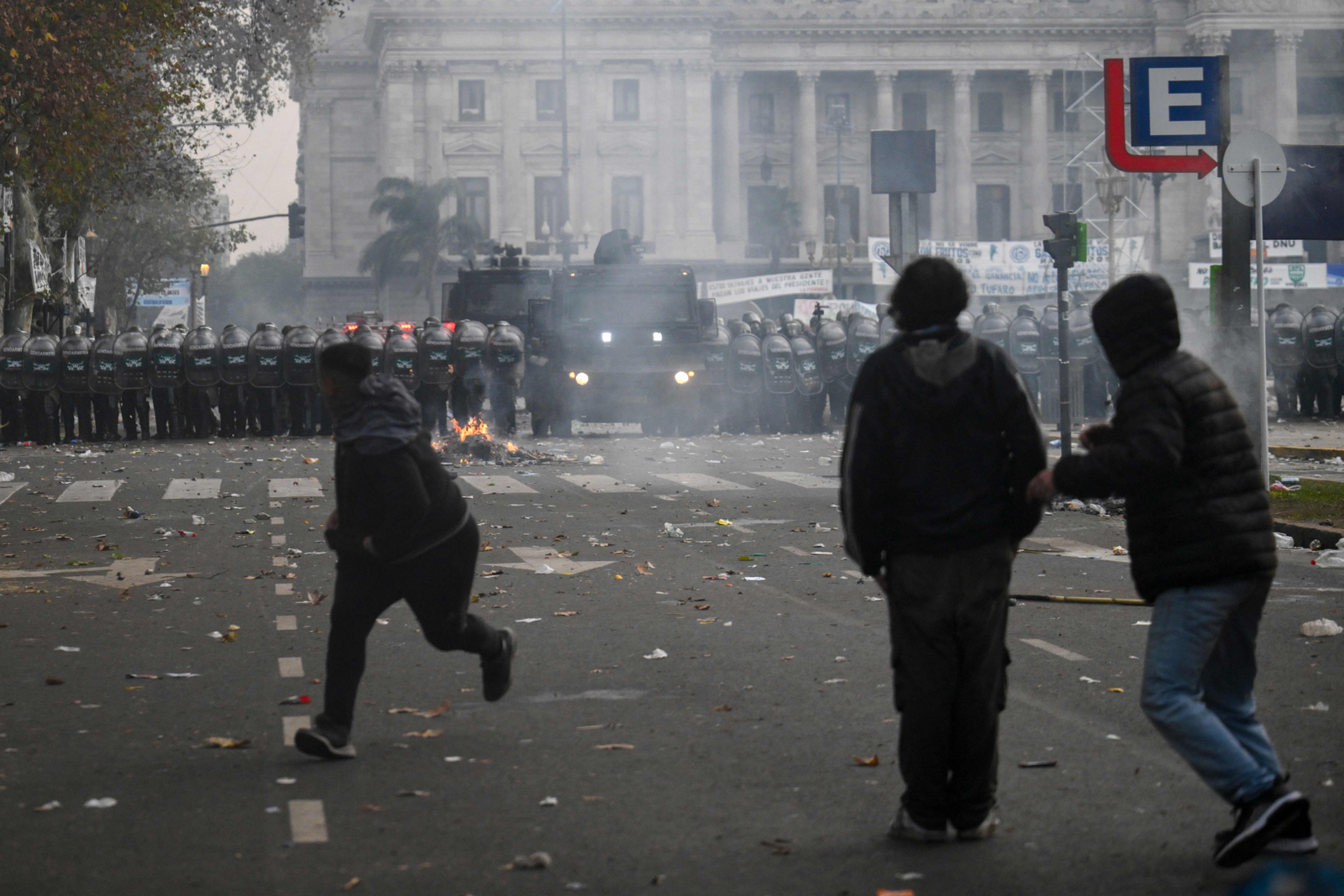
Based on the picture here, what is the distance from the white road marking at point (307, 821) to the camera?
5129 millimetres

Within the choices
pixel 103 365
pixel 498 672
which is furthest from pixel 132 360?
pixel 498 672

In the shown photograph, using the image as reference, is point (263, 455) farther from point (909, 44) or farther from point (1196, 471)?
point (909, 44)

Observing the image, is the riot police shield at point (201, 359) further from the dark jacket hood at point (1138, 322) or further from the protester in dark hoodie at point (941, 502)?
the dark jacket hood at point (1138, 322)

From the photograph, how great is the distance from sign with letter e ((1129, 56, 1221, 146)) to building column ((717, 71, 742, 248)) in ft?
247

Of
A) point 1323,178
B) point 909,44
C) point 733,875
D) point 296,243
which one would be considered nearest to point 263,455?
point 1323,178

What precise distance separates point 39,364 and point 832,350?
40.4 feet

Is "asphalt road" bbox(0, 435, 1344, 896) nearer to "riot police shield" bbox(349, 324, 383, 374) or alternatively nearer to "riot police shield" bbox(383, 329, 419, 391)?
"riot police shield" bbox(349, 324, 383, 374)

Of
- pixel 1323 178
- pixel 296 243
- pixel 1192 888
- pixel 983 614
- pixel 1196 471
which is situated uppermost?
pixel 296 243

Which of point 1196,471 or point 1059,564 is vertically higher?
point 1196,471

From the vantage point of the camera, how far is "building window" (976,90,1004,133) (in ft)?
303

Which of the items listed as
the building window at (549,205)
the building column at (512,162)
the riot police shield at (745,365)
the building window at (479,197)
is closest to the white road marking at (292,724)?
the riot police shield at (745,365)

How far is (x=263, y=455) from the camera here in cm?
2391

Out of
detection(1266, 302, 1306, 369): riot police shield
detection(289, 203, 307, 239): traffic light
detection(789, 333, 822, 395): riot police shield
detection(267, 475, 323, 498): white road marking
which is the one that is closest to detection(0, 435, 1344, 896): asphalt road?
detection(267, 475, 323, 498): white road marking

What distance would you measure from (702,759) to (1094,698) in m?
1.85
